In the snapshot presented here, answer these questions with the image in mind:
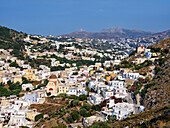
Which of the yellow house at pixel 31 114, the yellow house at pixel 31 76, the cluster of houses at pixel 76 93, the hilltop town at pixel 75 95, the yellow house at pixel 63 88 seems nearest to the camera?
the cluster of houses at pixel 76 93

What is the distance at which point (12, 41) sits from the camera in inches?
2640

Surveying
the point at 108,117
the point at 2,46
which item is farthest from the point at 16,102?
the point at 2,46

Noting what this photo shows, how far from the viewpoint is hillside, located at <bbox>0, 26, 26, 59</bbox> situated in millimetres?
58719

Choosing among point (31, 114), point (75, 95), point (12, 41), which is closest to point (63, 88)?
point (75, 95)

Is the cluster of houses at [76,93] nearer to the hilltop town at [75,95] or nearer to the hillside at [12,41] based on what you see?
the hilltop town at [75,95]

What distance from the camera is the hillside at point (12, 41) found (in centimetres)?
5872

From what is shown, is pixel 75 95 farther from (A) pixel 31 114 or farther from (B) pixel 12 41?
(B) pixel 12 41

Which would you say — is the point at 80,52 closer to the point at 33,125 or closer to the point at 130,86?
the point at 130,86

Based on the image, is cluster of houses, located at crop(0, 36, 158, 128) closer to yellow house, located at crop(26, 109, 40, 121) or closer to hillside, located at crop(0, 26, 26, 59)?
yellow house, located at crop(26, 109, 40, 121)

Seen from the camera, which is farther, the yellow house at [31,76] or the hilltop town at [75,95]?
the yellow house at [31,76]

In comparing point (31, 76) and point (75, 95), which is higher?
point (31, 76)

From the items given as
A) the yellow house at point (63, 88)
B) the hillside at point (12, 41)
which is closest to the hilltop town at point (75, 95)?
the yellow house at point (63, 88)

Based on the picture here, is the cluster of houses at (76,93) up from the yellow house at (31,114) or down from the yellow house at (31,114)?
up

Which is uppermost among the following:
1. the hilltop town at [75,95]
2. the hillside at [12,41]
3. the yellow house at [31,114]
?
the hillside at [12,41]
